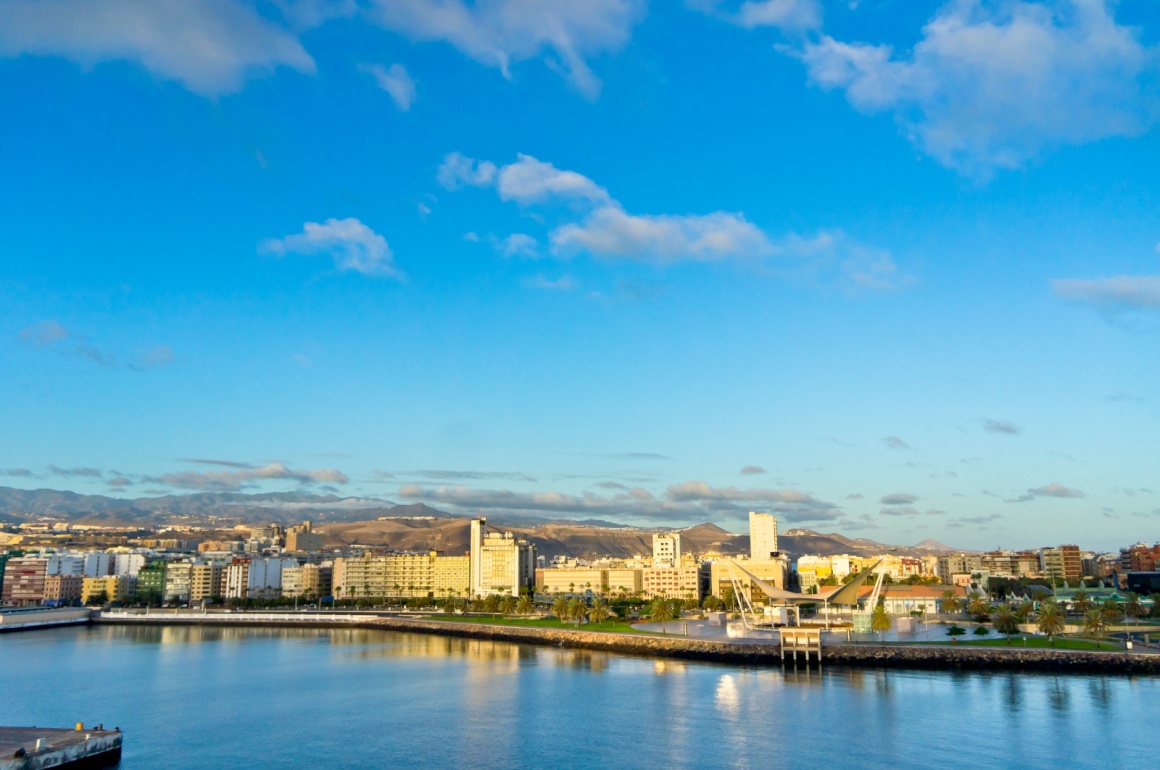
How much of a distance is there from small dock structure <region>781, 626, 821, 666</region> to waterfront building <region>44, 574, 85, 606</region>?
10912cm

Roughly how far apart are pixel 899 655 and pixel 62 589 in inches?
4694

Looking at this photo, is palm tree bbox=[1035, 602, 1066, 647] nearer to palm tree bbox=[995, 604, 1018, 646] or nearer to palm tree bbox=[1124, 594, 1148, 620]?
palm tree bbox=[995, 604, 1018, 646]

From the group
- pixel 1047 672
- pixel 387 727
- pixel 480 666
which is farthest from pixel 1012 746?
pixel 480 666

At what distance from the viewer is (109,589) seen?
389ft

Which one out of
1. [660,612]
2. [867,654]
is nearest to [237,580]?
[660,612]

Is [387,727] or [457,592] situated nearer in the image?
[387,727]

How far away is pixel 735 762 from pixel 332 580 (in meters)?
104

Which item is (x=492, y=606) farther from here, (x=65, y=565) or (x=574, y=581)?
(x=65, y=565)

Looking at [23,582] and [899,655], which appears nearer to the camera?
[899,655]

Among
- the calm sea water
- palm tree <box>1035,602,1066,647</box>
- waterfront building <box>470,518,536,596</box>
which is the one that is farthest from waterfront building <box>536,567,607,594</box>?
palm tree <box>1035,602,1066,647</box>

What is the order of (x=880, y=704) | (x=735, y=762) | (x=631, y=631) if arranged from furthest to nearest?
(x=631, y=631) → (x=880, y=704) → (x=735, y=762)

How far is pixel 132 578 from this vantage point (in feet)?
401

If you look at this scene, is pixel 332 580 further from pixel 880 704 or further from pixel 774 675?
pixel 880 704

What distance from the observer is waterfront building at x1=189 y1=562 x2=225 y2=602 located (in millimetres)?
115625
